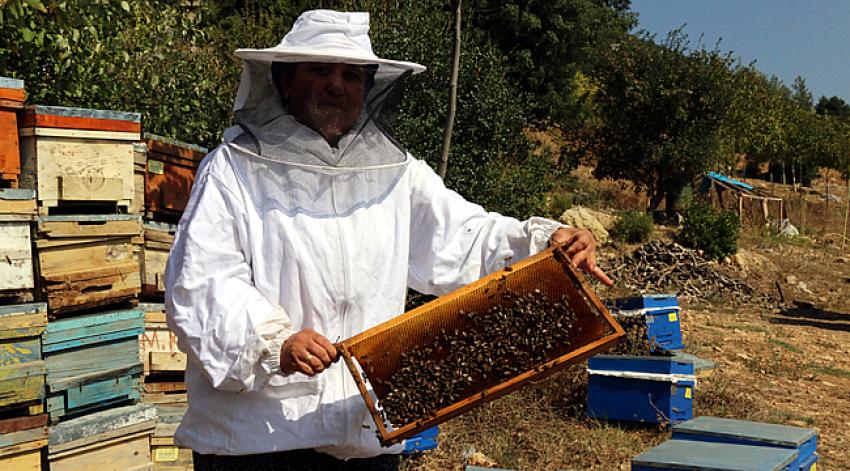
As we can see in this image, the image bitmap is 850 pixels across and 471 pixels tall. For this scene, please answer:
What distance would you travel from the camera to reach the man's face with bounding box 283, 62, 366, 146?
247 cm

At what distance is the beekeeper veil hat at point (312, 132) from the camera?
94.7 inches

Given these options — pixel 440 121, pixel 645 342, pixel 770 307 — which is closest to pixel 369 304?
pixel 645 342

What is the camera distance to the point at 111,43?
5.75 m

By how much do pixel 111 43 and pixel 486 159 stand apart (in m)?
4.75

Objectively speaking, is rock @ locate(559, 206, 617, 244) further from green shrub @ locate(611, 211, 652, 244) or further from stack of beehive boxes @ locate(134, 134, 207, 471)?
stack of beehive boxes @ locate(134, 134, 207, 471)

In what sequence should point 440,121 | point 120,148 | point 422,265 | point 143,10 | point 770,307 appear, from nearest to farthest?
point 422,265 → point 120,148 → point 143,10 → point 440,121 → point 770,307

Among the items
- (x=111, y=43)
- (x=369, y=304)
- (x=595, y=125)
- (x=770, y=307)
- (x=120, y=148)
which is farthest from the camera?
(x=595, y=125)

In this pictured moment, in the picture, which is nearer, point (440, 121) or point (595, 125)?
point (440, 121)

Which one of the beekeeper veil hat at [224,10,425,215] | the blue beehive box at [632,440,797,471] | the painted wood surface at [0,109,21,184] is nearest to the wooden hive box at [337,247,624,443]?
the beekeeper veil hat at [224,10,425,215]

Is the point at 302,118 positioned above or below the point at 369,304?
above

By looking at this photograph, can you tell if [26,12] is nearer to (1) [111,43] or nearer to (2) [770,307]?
(1) [111,43]

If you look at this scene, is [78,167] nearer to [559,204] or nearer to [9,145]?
[9,145]

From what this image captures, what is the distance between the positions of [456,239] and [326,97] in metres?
0.58

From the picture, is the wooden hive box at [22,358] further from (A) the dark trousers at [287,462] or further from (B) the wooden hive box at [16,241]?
(A) the dark trousers at [287,462]
